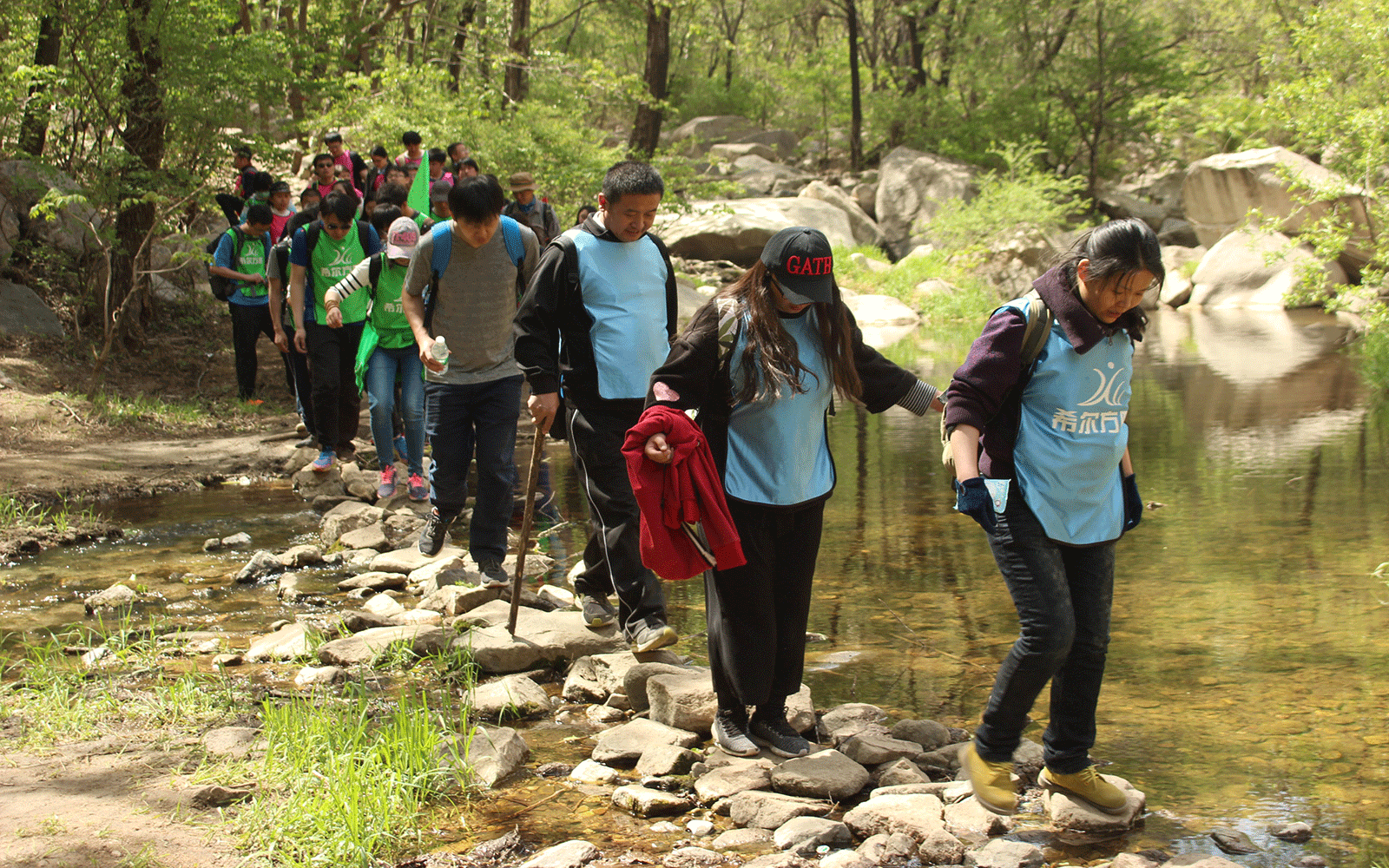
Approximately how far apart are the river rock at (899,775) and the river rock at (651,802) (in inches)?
25.5

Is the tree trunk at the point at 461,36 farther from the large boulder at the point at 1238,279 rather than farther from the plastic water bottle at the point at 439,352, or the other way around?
the plastic water bottle at the point at 439,352

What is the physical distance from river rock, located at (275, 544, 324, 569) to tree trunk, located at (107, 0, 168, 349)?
5.99 meters

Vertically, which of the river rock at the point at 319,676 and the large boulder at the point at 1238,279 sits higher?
the large boulder at the point at 1238,279

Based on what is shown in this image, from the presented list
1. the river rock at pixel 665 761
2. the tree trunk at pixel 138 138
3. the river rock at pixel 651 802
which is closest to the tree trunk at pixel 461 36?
the tree trunk at pixel 138 138

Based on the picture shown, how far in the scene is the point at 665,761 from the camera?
13.0 feet

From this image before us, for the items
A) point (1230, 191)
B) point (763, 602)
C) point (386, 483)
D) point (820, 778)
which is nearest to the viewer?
point (820, 778)

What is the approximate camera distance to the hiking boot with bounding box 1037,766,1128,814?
137 inches

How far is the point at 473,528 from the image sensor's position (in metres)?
5.99

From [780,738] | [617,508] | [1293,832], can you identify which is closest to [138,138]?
[617,508]

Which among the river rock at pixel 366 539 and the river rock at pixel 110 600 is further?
the river rock at pixel 366 539

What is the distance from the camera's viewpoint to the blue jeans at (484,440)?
5.87 m

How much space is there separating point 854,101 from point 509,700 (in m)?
34.4

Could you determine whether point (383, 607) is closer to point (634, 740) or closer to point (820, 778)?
point (634, 740)

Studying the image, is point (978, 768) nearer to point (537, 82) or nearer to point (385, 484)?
point (385, 484)
